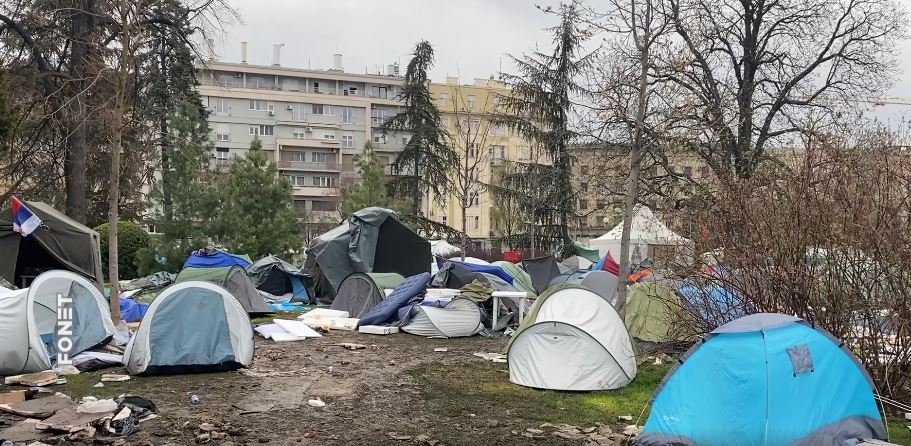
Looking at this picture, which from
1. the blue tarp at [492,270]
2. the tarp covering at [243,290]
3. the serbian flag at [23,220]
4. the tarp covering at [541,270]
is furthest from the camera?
the tarp covering at [541,270]

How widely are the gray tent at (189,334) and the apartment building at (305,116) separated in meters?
42.7

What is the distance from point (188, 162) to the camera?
21828mm

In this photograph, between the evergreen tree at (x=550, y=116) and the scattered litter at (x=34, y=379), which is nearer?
the scattered litter at (x=34, y=379)

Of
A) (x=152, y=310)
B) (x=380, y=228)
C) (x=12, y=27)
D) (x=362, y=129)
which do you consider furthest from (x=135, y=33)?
(x=362, y=129)

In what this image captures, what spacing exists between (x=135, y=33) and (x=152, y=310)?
5817mm

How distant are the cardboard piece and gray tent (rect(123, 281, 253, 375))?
1473 mm

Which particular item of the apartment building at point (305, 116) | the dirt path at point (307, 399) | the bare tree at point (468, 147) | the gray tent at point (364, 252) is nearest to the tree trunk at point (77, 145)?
the gray tent at point (364, 252)

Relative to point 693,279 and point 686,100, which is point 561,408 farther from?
point 686,100

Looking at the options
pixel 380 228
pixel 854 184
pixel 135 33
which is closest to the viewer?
pixel 854 184

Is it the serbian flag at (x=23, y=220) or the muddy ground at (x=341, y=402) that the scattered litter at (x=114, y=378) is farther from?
the serbian flag at (x=23, y=220)

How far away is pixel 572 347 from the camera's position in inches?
352

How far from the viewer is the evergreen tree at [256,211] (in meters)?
21.8

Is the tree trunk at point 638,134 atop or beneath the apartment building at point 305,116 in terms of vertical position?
beneath

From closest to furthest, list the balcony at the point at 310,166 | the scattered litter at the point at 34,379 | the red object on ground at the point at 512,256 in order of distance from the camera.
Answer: the scattered litter at the point at 34,379, the red object on ground at the point at 512,256, the balcony at the point at 310,166
